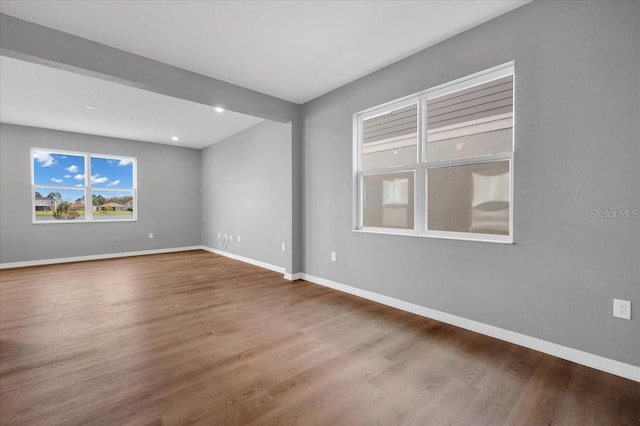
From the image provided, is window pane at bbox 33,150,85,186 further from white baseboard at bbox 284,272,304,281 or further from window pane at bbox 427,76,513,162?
window pane at bbox 427,76,513,162

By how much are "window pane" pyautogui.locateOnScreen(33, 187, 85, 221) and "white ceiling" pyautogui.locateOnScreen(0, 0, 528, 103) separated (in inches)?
187

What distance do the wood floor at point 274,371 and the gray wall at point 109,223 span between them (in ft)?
9.44

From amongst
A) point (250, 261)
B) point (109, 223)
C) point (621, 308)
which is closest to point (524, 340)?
point (621, 308)

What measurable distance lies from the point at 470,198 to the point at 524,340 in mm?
1240

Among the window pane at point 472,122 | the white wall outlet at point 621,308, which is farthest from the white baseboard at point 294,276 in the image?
the white wall outlet at point 621,308

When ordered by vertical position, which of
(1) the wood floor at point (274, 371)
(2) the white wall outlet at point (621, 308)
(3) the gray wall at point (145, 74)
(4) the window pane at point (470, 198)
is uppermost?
(3) the gray wall at point (145, 74)

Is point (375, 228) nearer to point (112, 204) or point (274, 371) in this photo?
point (274, 371)

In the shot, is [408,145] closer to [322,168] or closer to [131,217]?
[322,168]

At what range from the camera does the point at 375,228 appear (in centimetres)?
343

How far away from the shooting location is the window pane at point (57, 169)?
18.3ft

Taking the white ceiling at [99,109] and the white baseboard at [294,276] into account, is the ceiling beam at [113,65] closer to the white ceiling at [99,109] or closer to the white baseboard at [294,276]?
the white ceiling at [99,109]

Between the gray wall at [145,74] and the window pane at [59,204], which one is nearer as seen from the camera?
the gray wall at [145,74]

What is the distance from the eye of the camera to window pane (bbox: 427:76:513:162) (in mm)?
2416

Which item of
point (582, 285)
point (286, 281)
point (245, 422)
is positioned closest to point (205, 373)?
point (245, 422)
